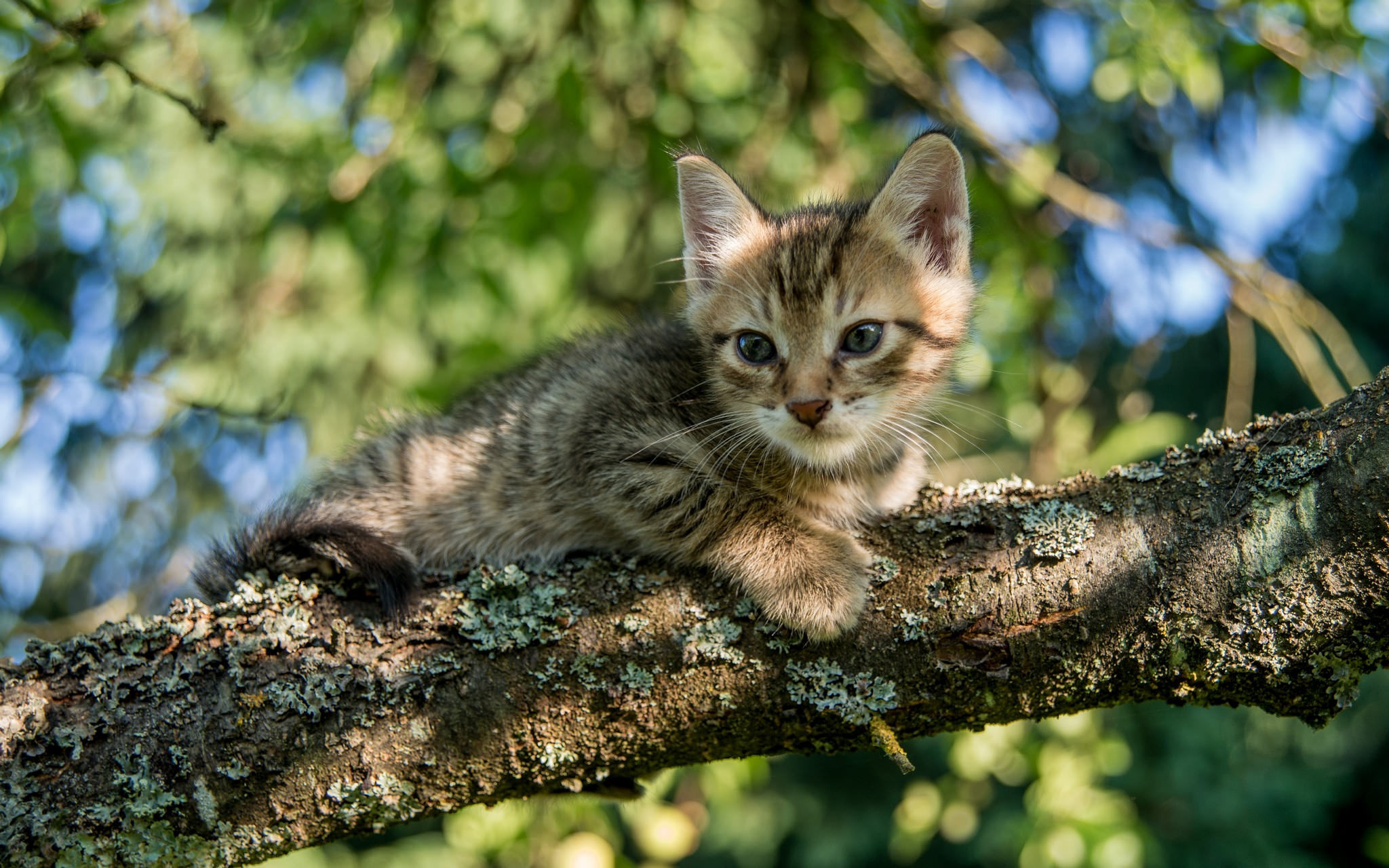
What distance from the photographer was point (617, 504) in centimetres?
231

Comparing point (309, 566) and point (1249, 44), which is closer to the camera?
point (309, 566)

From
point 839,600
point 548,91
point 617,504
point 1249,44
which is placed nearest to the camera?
point 839,600

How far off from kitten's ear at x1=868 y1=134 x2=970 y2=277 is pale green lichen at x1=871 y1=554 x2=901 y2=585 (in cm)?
100

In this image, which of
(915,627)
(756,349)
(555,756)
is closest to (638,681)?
(555,756)

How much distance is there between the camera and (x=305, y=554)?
2180mm

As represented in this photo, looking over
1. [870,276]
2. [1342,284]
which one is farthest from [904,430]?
[1342,284]

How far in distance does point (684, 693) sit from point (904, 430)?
1.03 meters

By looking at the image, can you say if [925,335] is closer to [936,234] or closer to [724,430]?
[936,234]

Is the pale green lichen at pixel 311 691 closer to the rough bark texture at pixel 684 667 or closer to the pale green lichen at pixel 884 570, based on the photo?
the rough bark texture at pixel 684 667

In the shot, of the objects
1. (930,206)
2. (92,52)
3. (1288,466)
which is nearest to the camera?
(1288,466)

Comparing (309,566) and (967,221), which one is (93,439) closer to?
(309,566)

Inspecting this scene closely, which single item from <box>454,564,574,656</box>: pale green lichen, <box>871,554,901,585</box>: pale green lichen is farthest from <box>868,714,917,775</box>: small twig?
<box>454,564,574,656</box>: pale green lichen

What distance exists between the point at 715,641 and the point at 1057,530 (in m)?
0.71

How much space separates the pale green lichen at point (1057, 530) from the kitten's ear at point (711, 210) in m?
1.21
